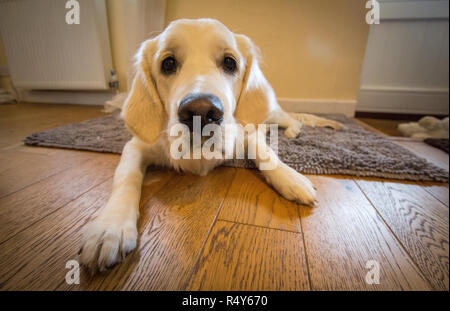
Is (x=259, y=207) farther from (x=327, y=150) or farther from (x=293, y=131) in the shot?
(x=293, y=131)

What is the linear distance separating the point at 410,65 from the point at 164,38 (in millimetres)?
3630

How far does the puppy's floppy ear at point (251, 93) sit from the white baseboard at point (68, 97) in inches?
37.0

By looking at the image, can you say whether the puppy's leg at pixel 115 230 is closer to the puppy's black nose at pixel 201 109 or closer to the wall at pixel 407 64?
the puppy's black nose at pixel 201 109

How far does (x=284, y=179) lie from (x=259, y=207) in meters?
0.17

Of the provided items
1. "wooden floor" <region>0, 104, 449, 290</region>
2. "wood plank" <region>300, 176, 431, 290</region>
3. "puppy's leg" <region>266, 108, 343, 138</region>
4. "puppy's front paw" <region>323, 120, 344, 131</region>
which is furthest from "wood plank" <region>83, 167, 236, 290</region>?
"puppy's front paw" <region>323, 120, 344, 131</region>

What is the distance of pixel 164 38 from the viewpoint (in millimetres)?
823

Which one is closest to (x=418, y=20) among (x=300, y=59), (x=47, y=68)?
(x=300, y=59)

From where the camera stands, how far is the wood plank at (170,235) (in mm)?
399

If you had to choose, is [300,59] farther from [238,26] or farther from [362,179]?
[362,179]

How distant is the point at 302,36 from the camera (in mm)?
1540

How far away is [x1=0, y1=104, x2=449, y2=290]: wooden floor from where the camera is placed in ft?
1.33

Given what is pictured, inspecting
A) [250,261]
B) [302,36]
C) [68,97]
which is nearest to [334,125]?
[302,36]

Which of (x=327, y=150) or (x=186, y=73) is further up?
(x=186, y=73)
